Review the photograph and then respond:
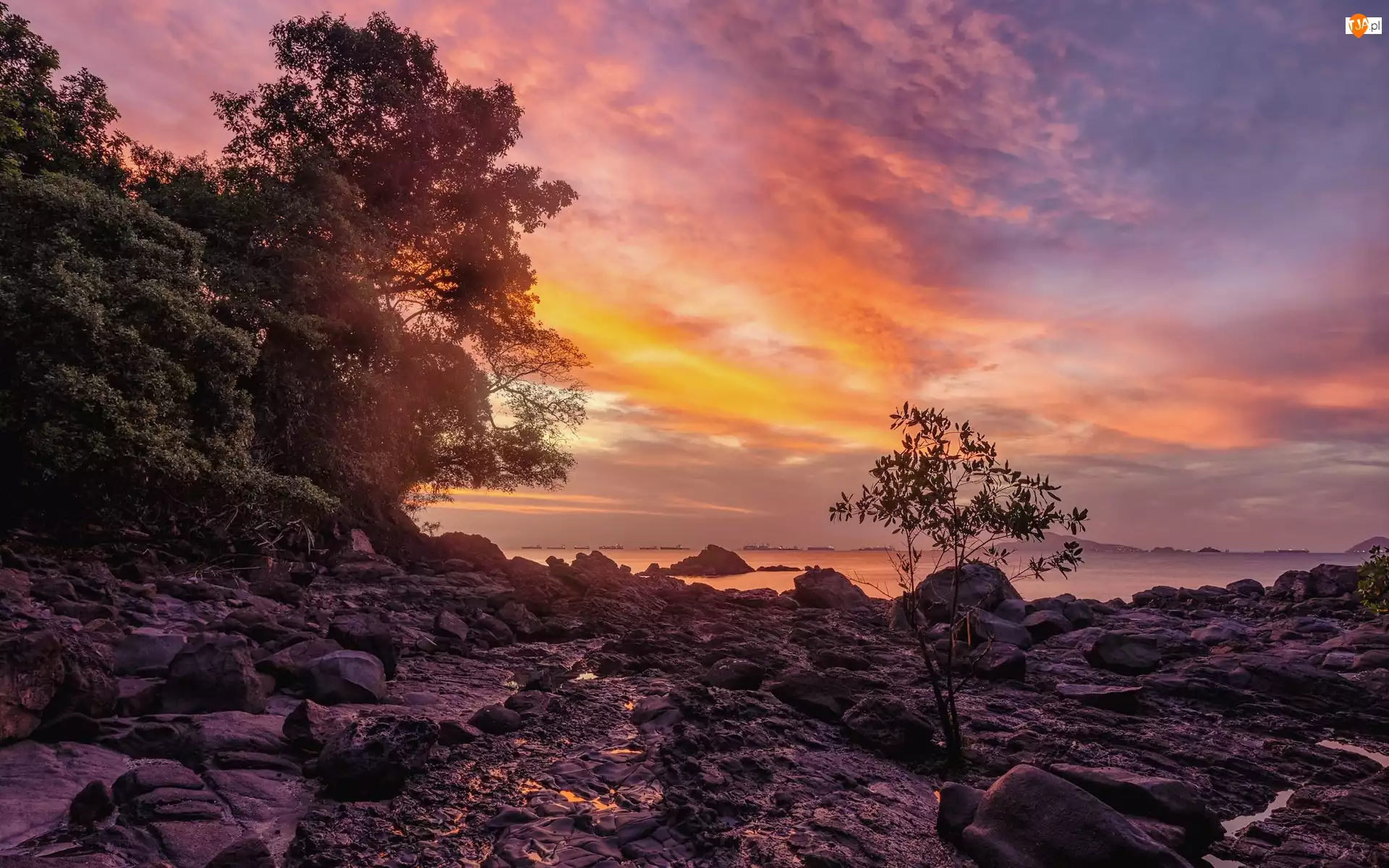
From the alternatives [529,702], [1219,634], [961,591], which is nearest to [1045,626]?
[961,591]

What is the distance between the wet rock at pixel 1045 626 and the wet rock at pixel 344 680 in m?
19.0

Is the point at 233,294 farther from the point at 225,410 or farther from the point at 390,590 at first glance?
the point at 390,590

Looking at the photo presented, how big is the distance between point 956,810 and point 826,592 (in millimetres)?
23452

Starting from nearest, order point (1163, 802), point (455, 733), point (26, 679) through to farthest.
→ point (26, 679) → point (1163, 802) → point (455, 733)

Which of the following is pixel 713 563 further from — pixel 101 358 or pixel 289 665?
pixel 289 665

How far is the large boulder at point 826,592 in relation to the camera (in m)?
30.5

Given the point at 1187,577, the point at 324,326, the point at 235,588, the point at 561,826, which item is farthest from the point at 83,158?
the point at 1187,577

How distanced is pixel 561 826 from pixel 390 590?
54.2ft

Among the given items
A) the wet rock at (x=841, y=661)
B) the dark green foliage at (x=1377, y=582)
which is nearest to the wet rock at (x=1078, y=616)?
the wet rock at (x=841, y=661)

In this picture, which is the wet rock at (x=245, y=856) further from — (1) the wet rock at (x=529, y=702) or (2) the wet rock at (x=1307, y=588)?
(2) the wet rock at (x=1307, y=588)

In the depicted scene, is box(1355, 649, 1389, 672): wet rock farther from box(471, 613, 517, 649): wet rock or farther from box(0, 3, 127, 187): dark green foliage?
box(0, 3, 127, 187): dark green foliage

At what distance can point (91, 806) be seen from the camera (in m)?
5.78

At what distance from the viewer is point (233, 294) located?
20.8 metres

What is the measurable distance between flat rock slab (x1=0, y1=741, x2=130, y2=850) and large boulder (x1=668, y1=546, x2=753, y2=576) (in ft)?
173
